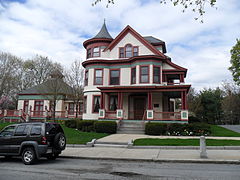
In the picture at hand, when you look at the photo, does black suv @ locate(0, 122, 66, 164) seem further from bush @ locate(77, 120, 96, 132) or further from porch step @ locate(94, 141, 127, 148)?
bush @ locate(77, 120, 96, 132)

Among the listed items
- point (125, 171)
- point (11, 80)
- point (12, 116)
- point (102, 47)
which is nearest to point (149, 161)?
point (125, 171)

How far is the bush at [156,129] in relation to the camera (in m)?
17.4

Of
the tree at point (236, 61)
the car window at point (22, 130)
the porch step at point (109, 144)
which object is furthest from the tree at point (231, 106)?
the car window at point (22, 130)

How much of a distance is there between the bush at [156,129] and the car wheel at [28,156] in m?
11.0

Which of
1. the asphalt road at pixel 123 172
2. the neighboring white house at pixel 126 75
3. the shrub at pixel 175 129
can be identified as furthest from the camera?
the neighboring white house at pixel 126 75

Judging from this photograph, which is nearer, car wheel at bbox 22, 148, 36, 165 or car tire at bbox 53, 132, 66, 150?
car wheel at bbox 22, 148, 36, 165

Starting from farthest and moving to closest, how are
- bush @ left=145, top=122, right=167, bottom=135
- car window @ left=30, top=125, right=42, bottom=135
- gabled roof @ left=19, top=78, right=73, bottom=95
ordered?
1. gabled roof @ left=19, top=78, right=73, bottom=95
2. bush @ left=145, top=122, right=167, bottom=135
3. car window @ left=30, top=125, right=42, bottom=135

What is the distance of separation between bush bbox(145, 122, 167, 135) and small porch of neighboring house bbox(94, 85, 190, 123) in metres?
1.58

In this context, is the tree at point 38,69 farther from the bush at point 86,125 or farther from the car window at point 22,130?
the car window at point 22,130

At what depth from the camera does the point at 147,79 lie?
Result: 2145cm

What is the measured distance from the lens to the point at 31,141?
8586 millimetres

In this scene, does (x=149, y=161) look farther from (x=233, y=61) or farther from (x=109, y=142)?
(x=233, y=61)

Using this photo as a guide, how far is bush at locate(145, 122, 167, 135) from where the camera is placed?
57.0ft

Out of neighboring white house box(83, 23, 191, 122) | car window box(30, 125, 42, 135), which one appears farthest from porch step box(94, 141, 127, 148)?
neighboring white house box(83, 23, 191, 122)
